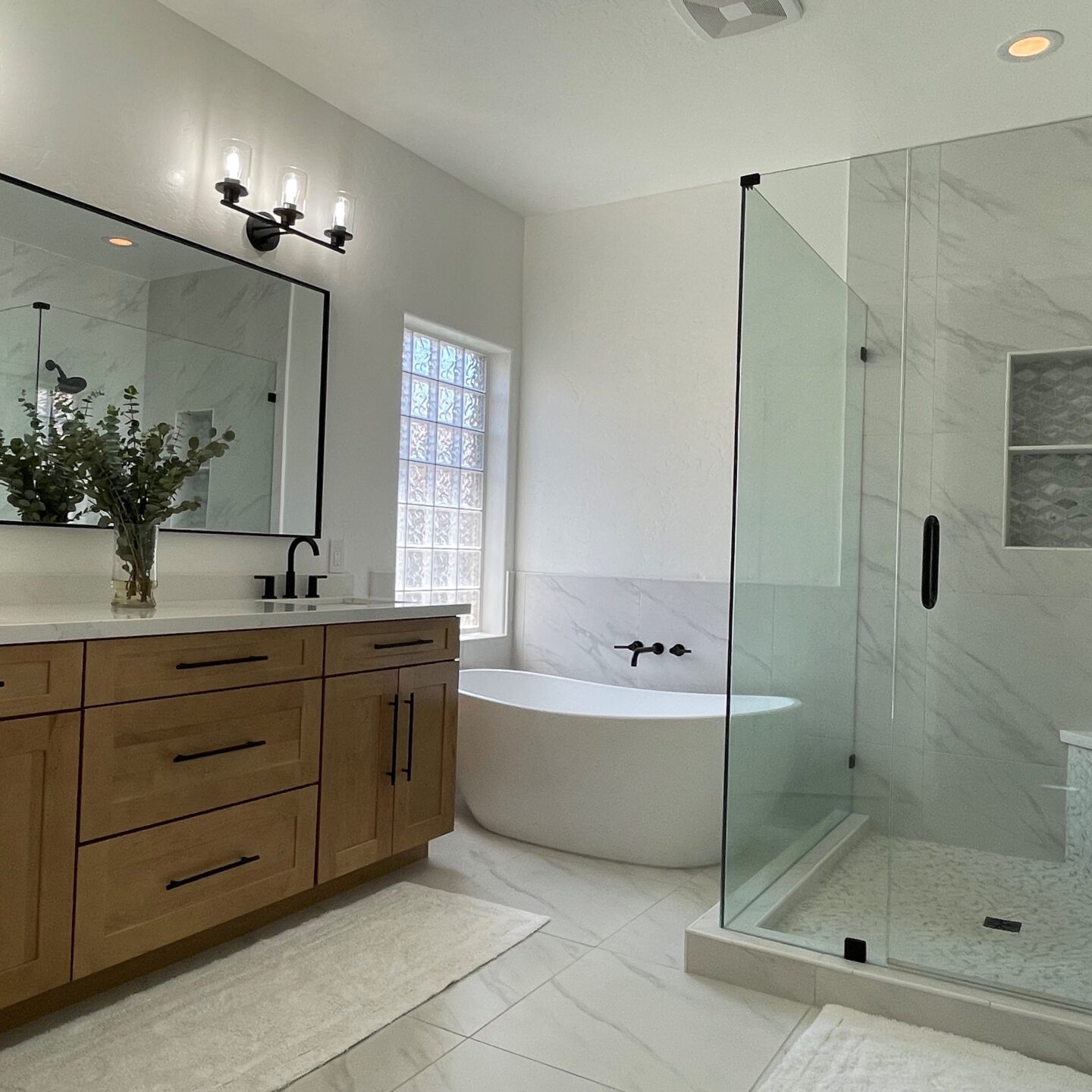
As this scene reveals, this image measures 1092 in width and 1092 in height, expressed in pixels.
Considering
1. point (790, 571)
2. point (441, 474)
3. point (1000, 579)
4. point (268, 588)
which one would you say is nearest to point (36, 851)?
point (268, 588)

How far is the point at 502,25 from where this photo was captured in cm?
294

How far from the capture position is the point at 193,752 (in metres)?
2.29

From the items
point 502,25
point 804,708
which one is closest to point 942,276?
point 804,708

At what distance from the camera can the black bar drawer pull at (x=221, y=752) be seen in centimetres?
226

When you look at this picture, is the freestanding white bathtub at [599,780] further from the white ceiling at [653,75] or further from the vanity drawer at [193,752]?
the white ceiling at [653,75]

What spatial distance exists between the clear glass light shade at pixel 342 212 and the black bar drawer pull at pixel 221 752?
5.96ft

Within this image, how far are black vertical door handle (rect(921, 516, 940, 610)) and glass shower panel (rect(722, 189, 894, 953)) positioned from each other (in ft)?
0.45

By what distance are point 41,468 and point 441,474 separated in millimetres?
2042

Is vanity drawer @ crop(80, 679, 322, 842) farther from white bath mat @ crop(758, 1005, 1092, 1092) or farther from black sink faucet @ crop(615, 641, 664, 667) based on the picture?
black sink faucet @ crop(615, 641, 664, 667)

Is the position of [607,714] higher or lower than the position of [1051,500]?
lower

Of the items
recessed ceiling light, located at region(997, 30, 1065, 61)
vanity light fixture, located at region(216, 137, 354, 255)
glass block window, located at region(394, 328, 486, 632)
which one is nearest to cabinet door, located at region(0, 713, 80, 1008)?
vanity light fixture, located at region(216, 137, 354, 255)

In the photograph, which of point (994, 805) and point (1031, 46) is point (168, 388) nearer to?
point (994, 805)

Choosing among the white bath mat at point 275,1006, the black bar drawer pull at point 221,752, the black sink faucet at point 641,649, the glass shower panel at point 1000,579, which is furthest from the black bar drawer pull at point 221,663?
the black sink faucet at point 641,649

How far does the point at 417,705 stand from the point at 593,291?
7.51ft
